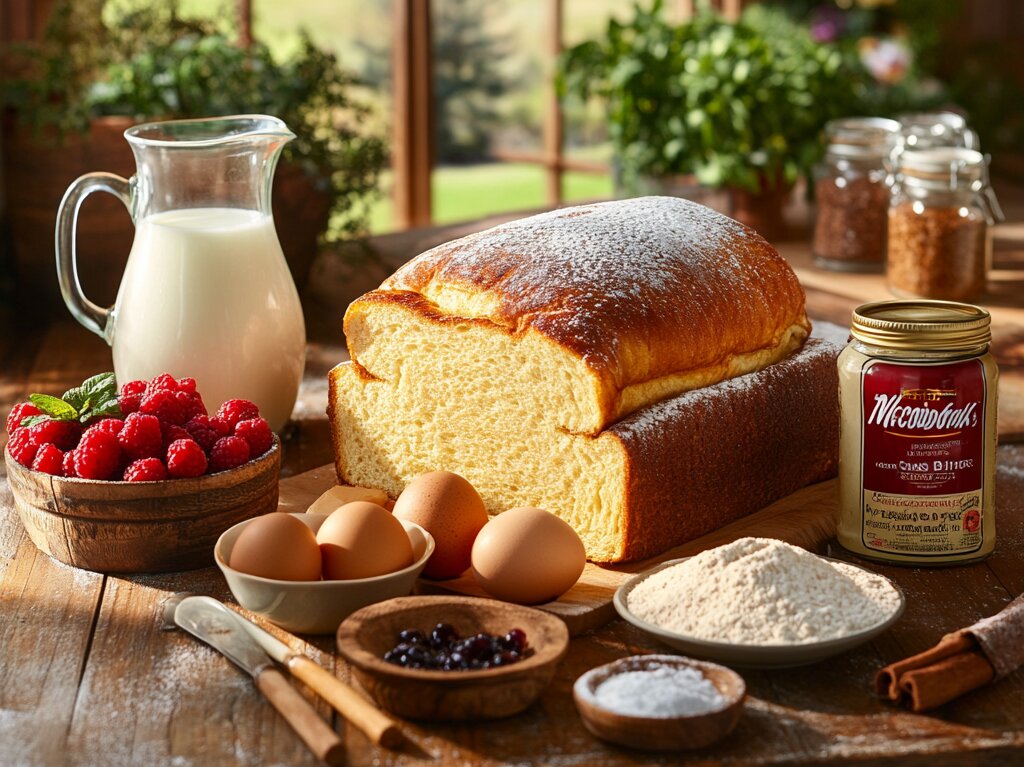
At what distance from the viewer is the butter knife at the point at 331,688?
3.42ft

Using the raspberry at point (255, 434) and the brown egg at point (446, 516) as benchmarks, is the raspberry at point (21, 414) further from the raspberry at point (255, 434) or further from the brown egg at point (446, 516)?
the brown egg at point (446, 516)

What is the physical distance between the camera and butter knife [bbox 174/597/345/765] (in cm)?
102

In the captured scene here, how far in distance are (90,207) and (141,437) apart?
1.15m

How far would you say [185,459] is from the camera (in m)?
1.35

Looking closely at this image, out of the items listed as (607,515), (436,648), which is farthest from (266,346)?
(436,648)

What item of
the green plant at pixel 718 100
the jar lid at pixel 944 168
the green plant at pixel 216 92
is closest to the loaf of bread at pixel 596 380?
the jar lid at pixel 944 168

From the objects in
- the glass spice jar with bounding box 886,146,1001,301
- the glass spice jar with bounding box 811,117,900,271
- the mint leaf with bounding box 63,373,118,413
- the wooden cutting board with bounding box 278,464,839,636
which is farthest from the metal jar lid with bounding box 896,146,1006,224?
the mint leaf with bounding box 63,373,118,413

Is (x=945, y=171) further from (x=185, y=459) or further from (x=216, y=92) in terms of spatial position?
(x=185, y=459)

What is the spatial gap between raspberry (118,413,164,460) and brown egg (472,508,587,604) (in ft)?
1.14

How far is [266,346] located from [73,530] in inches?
17.6

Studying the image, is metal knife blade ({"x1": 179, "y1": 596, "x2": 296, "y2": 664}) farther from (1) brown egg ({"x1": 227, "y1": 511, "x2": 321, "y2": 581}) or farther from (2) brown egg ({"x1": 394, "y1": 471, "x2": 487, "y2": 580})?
(2) brown egg ({"x1": 394, "y1": 471, "x2": 487, "y2": 580})

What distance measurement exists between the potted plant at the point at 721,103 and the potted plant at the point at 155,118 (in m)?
0.67

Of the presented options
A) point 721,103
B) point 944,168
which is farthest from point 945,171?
point 721,103

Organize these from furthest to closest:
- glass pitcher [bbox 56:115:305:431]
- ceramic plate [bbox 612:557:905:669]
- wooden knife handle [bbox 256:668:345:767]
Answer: glass pitcher [bbox 56:115:305:431] → ceramic plate [bbox 612:557:905:669] → wooden knife handle [bbox 256:668:345:767]
